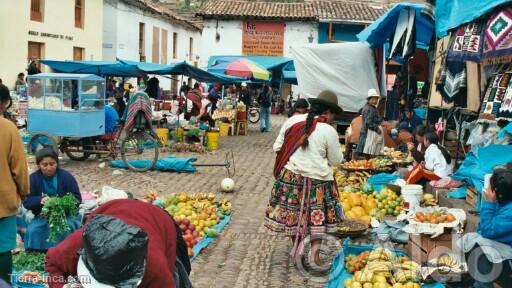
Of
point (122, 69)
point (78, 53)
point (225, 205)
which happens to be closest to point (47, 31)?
point (78, 53)

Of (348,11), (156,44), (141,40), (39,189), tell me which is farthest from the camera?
(156,44)

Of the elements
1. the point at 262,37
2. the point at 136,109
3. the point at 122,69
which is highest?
the point at 262,37

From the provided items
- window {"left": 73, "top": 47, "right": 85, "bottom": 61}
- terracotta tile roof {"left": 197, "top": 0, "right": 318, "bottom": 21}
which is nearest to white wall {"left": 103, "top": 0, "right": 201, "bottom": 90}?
window {"left": 73, "top": 47, "right": 85, "bottom": 61}

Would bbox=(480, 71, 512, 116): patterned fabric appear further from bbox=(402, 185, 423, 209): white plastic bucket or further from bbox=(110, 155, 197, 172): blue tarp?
bbox=(110, 155, 197, 172): blue tarp

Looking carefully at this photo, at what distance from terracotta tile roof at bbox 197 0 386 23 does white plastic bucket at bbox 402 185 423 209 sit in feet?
77.5

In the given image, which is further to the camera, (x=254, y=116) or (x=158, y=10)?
(x=158, y=10)

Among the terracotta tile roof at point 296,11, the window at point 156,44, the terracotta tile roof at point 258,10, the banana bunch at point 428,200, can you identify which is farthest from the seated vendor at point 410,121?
the window at point 156,44

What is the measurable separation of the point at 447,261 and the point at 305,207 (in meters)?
1.43

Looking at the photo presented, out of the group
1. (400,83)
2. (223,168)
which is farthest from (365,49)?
(223,168)

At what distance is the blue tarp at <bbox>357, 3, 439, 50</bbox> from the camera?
11.2m

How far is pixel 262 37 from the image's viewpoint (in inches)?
1280

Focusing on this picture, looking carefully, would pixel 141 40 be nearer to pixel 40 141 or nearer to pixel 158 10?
pixel 158 10

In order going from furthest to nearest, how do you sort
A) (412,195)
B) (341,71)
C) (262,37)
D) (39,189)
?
1. (262,37)
2. (341,71)
3. (412,195)
4. (39,189)

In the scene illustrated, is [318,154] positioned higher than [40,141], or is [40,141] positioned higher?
[318,154]
